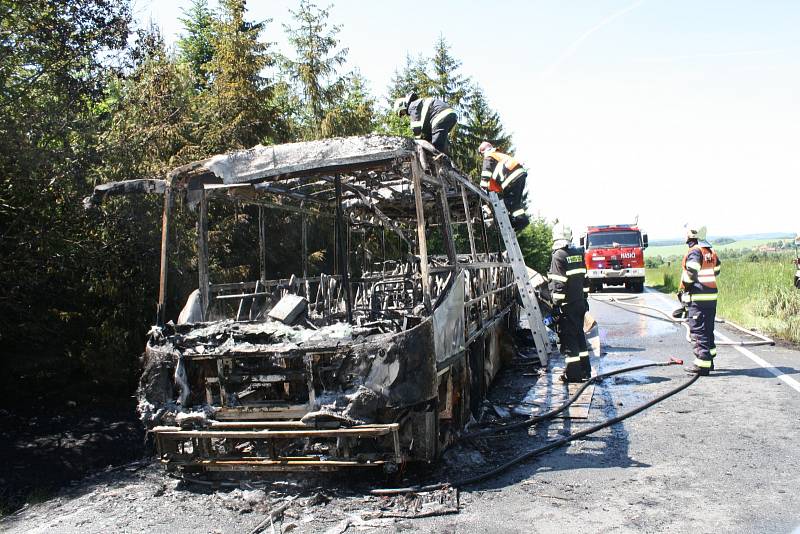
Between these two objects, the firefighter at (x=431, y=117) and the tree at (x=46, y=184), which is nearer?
the tree at (x=46, y=184)

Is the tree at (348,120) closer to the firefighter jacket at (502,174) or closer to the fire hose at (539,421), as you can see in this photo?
the firefighter jacket at (502,174)

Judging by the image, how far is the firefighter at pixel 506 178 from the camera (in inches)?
373

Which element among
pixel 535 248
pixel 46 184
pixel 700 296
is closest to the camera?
pixel 46 184

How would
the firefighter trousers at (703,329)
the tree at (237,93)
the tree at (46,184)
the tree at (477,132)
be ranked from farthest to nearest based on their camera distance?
the tree at (477,132)
the tree at (237,93)
the firefighter trousers at (703,329)
the tree at (46,184)

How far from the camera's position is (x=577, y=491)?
14.9 feet

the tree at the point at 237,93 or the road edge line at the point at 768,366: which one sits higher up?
the tree at the point at 237,93

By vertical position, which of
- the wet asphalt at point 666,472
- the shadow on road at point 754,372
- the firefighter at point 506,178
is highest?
the firefighter at point 506,178

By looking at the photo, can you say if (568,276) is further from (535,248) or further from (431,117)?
(535,248)

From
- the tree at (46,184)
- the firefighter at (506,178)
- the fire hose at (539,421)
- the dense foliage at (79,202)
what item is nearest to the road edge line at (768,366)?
the fire hose at (539,421)

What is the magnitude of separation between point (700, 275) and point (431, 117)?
417 centimetres

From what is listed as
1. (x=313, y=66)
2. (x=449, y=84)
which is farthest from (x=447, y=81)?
(x=313, y=66)

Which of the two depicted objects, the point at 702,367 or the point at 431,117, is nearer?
the point at 431,117

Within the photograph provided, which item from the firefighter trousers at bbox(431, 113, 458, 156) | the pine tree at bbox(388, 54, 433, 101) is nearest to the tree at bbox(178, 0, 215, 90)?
the pine tree at bbox(388, 54, 433, 101)

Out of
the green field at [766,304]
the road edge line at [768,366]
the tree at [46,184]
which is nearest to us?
the tree at [46,184]
